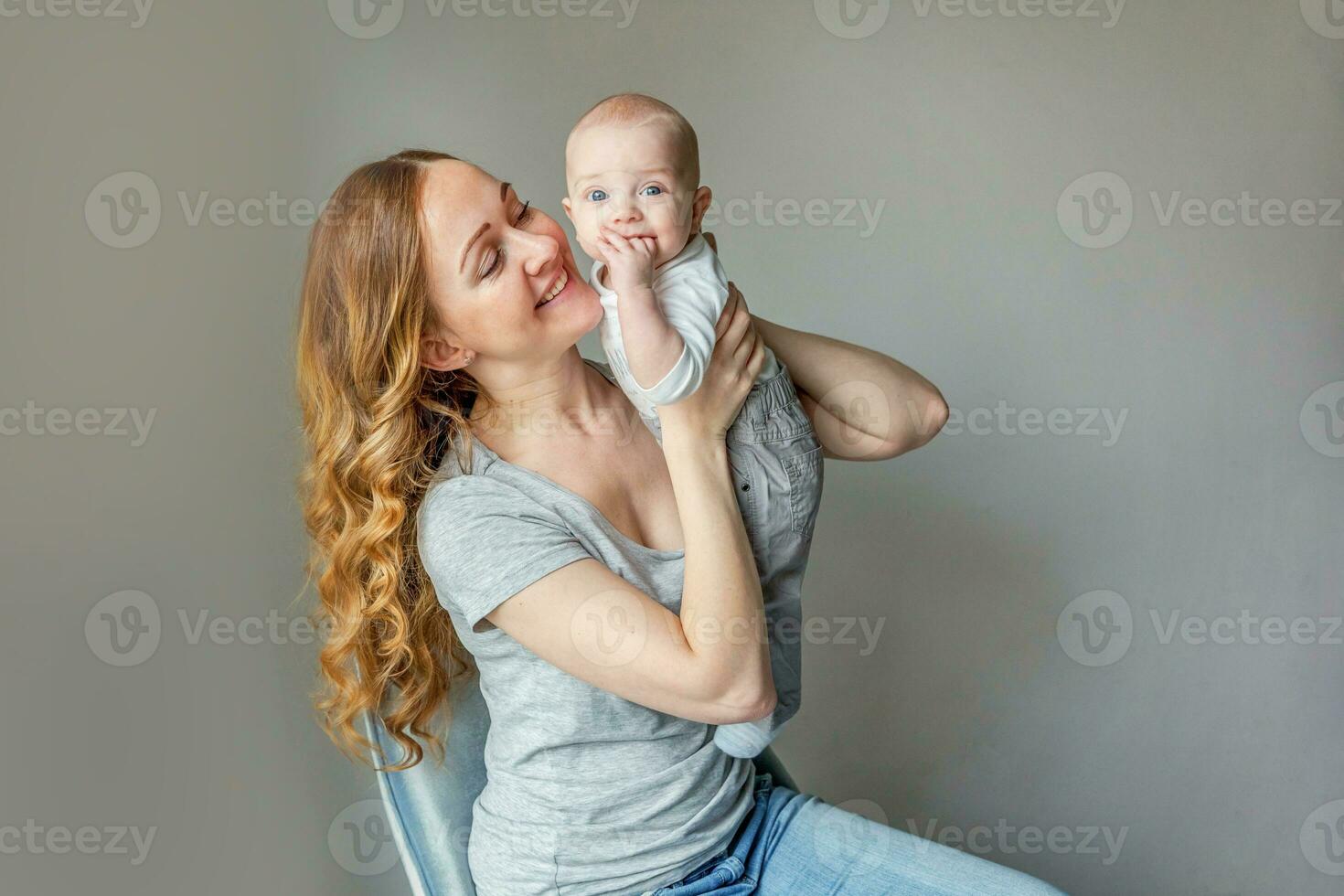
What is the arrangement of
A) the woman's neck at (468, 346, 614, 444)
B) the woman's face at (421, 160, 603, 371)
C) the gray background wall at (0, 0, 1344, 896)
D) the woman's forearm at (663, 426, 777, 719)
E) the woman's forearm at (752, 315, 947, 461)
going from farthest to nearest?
the gray background wall at (0, 0, 1344, 896) → the woman's forearm at (752, 315, 947, 461) → the woman's neck at (468, 346, 614, 444) → the woman's face at (421, 160, 603, 371) → the woman's forearm at (663, 426, 777, 719)

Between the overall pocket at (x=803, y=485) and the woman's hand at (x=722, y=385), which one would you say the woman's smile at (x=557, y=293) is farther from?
the overall pocket at (x=803, y=485)

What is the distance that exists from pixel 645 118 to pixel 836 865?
37.2 inches

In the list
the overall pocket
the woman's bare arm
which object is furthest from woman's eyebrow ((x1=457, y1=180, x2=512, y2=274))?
the overall pocket

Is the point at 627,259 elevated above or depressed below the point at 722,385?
above

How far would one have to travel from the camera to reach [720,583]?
1.39 m

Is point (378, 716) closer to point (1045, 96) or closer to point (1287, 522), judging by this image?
point (1045, 96)

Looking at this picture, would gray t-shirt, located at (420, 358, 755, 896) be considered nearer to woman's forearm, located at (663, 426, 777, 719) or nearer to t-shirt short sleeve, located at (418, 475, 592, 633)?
t-shirt short sleeve, located at (418, 475, 592, 633)

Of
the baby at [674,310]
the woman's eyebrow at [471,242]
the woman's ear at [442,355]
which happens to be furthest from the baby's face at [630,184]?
the woman's ear at [442,355]

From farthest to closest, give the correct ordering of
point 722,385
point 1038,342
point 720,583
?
point 1038,342, point 722,385, point 720,583

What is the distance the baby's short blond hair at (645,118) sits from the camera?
4.71 ft

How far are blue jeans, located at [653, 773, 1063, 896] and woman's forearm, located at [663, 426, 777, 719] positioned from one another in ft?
0.84

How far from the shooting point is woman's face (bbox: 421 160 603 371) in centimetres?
148

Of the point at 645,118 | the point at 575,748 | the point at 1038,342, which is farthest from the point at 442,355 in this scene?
the point at 1038,342

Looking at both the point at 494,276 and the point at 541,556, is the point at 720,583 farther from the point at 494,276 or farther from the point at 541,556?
the point at 494,276
